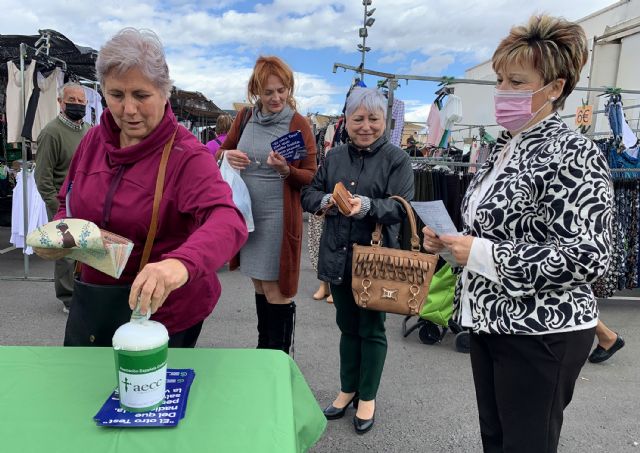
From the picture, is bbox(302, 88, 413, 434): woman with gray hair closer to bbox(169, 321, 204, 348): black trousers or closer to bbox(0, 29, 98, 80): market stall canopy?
bbox(169, 321, 204, 348): black trousers

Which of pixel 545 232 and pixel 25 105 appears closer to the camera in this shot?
pixel 545 232

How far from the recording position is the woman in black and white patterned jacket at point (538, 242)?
47.8 inches

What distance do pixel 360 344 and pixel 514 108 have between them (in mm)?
1593

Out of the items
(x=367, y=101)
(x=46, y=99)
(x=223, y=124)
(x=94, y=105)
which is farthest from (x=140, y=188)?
(x=94, y=105)

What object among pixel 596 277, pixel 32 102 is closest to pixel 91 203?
pixel 596 277

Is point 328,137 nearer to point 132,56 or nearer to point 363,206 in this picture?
point 363,206

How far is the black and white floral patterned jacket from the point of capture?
3.95ft

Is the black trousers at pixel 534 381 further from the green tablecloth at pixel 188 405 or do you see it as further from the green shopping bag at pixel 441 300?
the green shopping bag at pixel 441 300

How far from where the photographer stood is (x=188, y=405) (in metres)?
1.10

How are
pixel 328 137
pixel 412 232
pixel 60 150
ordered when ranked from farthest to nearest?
pixel 328 137 → pixel 60 150 → pixel 412 232

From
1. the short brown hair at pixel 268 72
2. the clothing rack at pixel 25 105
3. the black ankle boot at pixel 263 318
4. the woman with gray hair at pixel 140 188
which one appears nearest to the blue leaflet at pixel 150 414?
the woman with gray hair at pixel 140 188

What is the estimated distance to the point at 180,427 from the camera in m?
1.01

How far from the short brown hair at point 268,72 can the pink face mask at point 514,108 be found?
1.37m

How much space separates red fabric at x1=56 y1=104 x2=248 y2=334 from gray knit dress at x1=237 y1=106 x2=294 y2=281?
1105mm
